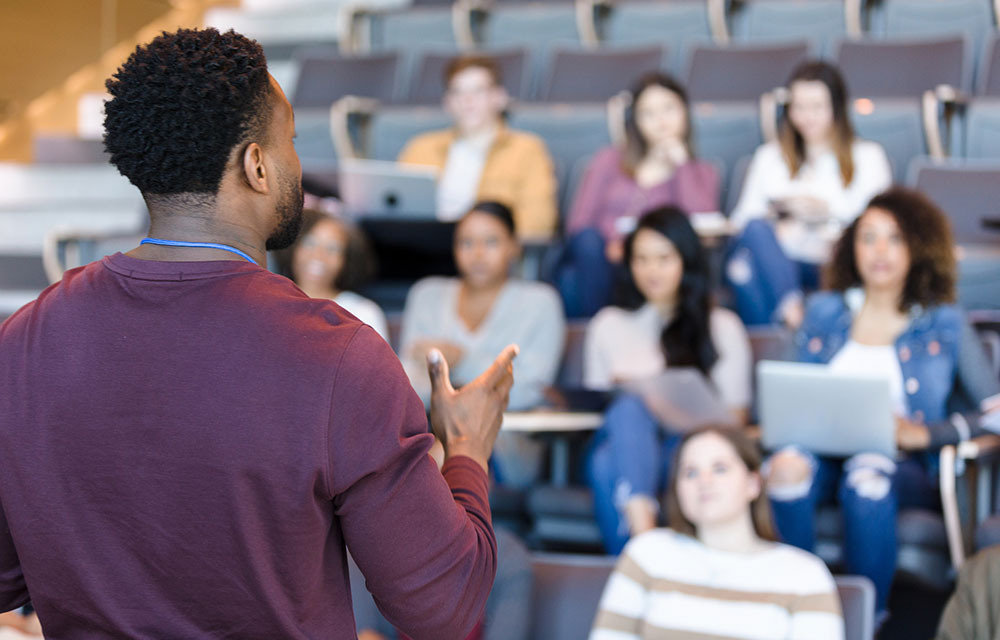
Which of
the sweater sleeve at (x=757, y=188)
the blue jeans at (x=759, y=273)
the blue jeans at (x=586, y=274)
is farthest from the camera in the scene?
the sweater sleeve at (x=757, y=188)

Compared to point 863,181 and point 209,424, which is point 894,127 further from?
point 209,424

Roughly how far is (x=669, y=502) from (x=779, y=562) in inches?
8.7

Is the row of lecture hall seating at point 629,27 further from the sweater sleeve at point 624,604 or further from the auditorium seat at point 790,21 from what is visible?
the sweater sleeve at point 624,604

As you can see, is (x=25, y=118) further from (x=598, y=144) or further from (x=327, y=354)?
(x=327, y=354)

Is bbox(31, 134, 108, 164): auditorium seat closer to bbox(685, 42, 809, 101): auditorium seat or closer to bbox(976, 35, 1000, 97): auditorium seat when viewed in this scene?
bbox(685, 42, 809, 101): auditorium seat

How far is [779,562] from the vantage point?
1.75m

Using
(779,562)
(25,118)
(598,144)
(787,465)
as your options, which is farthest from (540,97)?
(779,562)

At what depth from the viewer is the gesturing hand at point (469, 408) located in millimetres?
843

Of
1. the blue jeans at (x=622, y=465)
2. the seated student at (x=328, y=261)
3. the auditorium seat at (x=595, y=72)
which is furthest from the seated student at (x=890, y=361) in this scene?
the auditorium seat at (x=595, y=72)

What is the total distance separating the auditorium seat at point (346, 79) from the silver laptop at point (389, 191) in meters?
1.21

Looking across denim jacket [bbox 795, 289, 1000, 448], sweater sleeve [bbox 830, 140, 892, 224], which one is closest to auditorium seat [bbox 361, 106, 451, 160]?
sweater sleeve [bbox 830, 140, 892, 224]

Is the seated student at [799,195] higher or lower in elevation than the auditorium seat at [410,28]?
lower

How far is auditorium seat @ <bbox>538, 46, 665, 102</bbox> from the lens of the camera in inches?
139

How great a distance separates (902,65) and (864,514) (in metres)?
1.83
